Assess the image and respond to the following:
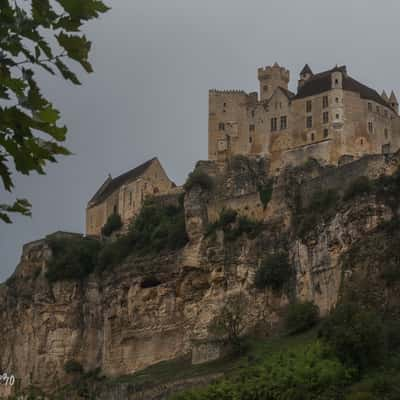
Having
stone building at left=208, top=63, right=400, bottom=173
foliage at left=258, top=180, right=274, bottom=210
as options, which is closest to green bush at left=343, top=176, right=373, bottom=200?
foliage at left=258, top=180, right=274, bottom=210

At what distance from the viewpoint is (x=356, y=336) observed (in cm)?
3909

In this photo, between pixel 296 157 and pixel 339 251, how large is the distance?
50.8 feet

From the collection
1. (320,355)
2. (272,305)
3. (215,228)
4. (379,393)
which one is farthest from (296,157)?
(379,393)

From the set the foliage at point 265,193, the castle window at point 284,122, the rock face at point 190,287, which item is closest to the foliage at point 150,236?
the rock face at point 190,287

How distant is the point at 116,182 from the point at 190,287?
19.0 m

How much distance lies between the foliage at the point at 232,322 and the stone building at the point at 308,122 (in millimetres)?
12409

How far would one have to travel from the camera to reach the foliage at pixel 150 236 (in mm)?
56531

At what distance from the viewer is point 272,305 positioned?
5009 centimetres

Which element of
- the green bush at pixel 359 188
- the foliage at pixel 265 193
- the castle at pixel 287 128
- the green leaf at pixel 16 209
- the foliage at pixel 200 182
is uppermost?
the castle at pixel 287 128

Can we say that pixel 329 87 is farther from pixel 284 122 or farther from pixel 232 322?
pixel 232 322

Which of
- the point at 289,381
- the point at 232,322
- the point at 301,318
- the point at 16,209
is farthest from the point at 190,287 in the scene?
the point at 16,209

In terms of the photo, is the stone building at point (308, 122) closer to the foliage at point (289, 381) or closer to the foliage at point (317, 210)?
the foliage at point (317, 210)

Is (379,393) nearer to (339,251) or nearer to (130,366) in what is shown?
(339,251)

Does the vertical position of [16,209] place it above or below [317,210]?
below
